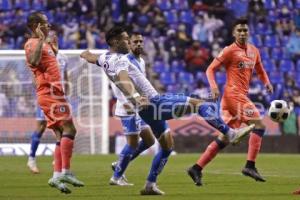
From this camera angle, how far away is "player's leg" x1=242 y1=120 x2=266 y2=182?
1320 centimetres

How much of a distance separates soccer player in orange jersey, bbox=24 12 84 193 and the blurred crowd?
1526 centimetres

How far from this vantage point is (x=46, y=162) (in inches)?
753

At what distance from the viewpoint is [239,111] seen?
13.6 meters

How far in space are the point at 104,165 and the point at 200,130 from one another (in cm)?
678

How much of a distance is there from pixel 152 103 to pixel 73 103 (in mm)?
11740

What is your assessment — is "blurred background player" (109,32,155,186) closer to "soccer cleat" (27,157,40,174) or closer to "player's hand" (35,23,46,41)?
"player's hand" (35,23,46,41)

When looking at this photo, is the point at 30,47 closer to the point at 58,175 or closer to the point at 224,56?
the point at 58,175

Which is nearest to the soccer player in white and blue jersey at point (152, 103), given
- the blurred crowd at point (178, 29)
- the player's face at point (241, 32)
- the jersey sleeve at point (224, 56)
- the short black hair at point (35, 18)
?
the short black hair at point (35, 18)

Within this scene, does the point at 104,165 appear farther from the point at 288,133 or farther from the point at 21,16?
the point at 21,16

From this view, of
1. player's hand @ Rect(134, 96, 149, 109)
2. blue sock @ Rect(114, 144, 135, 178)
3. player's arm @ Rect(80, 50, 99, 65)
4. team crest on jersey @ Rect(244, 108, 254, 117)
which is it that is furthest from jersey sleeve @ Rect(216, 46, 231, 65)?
player's hand @ Rect(134, 96, 149, 109)

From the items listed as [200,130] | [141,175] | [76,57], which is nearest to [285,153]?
[200,130]

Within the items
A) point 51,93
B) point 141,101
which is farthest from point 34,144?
point 141,101

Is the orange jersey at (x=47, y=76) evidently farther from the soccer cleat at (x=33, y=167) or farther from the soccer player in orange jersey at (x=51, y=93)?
the soccer cleat at (x=33, y=167)

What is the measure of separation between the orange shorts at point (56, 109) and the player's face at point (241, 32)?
10.8 ft
